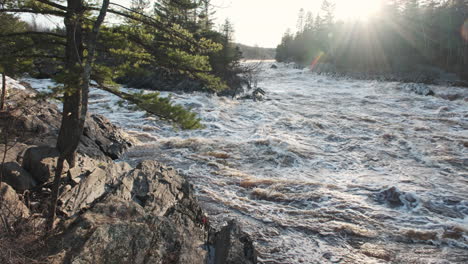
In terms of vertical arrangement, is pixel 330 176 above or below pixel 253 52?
below

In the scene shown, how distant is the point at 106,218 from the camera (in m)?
4.03

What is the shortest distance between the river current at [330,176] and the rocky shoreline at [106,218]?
1131 mm

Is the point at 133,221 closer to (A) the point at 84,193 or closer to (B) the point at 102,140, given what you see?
(A) the point at 84,193

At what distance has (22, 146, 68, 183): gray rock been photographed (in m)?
5.27

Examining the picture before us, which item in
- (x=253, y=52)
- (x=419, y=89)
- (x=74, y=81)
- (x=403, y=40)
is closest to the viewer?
(x=74, y=81)

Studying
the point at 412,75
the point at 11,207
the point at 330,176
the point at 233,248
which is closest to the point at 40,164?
the point at 11,207

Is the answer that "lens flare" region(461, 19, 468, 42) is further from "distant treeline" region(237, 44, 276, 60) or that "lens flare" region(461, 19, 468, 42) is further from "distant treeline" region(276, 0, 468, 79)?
"distant treeline" region(237, 44, 276, 60)

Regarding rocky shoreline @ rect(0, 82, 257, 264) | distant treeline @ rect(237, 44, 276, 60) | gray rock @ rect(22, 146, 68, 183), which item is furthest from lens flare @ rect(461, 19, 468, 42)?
gray rock @ rect(22, 146, 68, 183)

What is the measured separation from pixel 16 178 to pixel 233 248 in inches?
158

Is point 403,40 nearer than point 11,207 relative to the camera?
No

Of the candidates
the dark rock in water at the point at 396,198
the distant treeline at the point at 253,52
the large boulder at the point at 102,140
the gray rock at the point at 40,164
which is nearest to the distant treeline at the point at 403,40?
the distant treeline at the point at 253,52

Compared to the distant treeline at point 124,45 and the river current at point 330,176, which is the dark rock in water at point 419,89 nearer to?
the river current at point 330,176

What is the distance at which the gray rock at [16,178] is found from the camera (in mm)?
4781

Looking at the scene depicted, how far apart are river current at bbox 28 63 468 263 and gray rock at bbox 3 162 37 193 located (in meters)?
2.11
